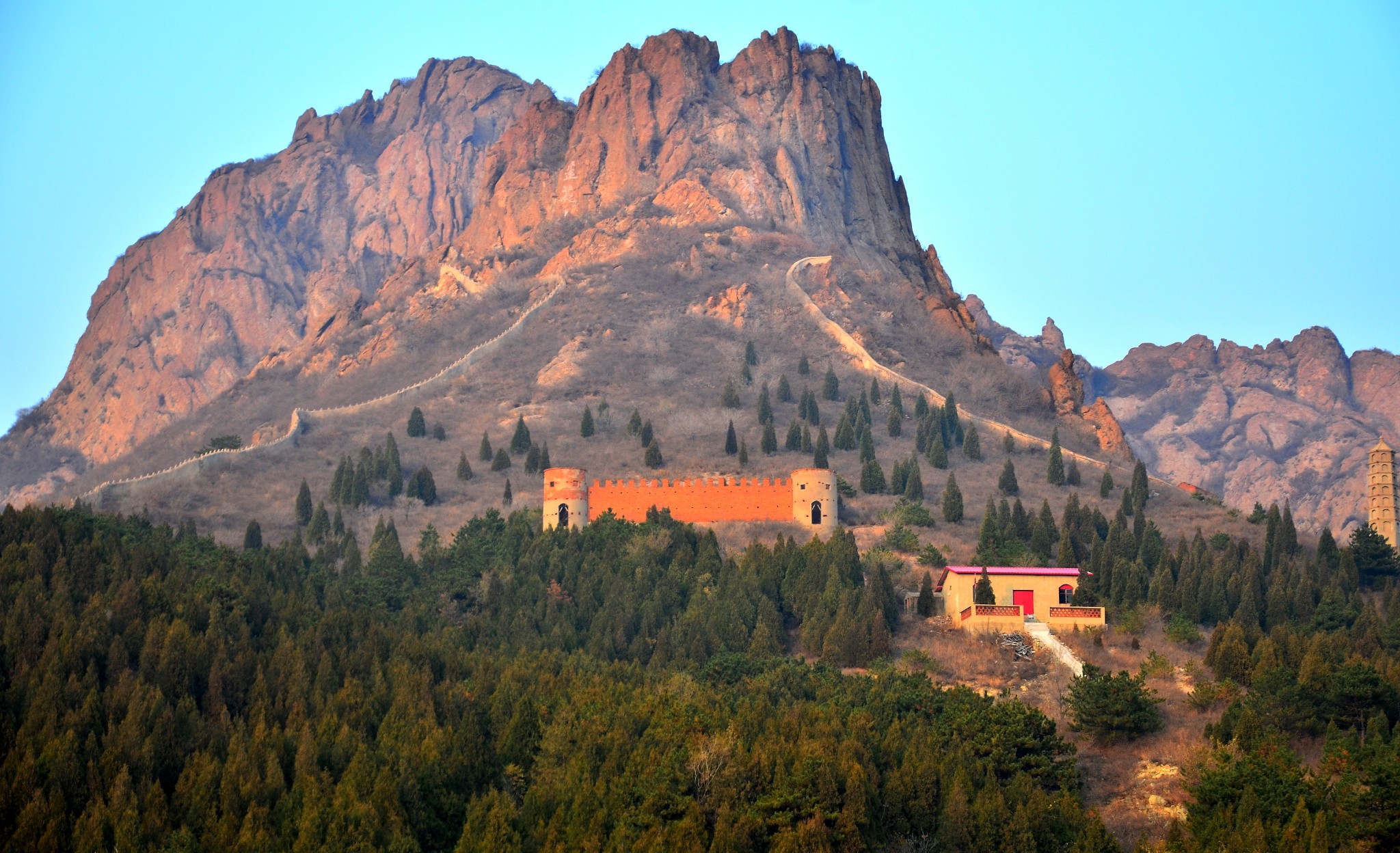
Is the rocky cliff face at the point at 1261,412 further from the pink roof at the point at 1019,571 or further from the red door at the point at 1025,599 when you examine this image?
the red door at the point at 1025,599

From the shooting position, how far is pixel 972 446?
8981 cm

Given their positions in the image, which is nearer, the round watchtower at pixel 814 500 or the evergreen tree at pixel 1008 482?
the round watchtower at pixel 814 500

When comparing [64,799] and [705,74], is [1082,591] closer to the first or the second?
[64,799]

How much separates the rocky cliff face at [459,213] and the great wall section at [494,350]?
8225 mm

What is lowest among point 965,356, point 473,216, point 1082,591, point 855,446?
point 1082,591

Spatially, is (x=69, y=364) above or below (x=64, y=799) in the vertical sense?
above

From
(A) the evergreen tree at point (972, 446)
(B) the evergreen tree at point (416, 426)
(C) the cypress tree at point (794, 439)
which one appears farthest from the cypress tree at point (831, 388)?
(B) the evergreen tree at point (416, 426)

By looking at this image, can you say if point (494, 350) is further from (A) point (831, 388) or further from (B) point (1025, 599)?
(B) point (1025, 599)

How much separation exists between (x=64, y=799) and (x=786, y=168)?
96628mm

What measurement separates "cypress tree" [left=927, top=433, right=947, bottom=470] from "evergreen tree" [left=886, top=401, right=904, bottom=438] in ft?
13.5

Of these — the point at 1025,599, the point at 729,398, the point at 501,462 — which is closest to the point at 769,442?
the point at 729,398

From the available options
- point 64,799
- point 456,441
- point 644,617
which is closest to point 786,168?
point 456,441

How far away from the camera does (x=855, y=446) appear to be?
89.4 meters

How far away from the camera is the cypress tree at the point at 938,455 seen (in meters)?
87.4
